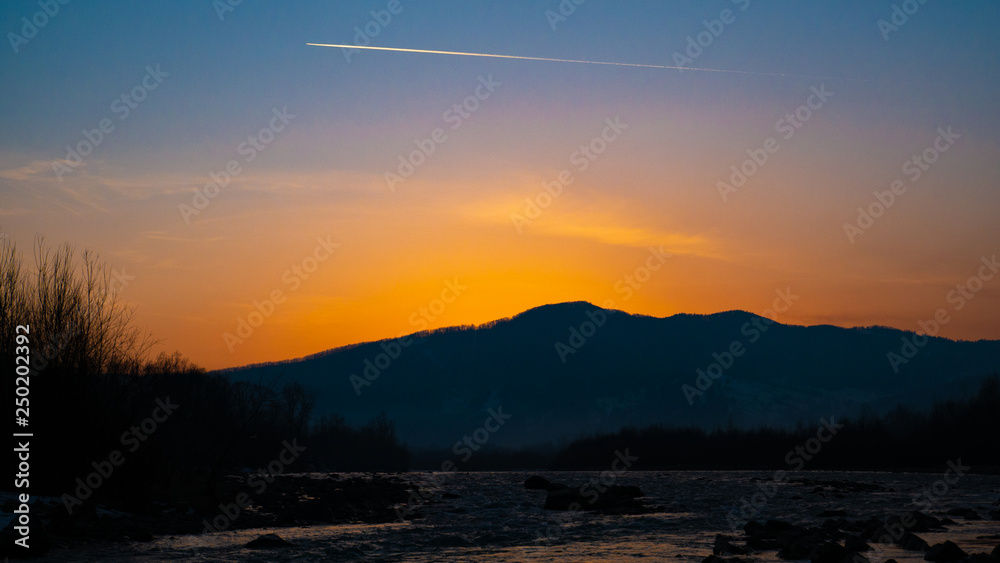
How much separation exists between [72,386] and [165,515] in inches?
234

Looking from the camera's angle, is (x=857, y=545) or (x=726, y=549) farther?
(x=726, y=549)

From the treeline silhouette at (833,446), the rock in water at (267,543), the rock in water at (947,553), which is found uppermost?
the rock in water at (267,543)

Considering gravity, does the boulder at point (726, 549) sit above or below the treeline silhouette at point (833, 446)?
above

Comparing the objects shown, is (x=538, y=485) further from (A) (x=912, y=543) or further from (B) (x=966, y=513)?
(A) (x=912, y=543)

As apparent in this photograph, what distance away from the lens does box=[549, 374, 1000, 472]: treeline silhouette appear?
10925 centimetres

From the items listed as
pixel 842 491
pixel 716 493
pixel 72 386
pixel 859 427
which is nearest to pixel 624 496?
pixel 716 493

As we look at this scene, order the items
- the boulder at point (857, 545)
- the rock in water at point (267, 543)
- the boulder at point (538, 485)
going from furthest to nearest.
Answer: the boulder at point (538, 485) → the rock in water at point (267, 543) → the boulder at point (857, 545)

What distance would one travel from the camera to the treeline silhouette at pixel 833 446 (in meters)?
109

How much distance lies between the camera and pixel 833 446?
4705 inches

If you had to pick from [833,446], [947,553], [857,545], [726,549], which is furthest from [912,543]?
[833,446]

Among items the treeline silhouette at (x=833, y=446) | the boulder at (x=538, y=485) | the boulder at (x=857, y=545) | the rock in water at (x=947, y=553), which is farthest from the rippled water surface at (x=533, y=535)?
the treeline silhouette at (x=833, y=446)

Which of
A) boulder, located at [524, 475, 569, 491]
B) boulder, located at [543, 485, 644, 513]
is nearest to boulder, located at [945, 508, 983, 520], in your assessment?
boulder, located at [543, 485, 644, 513]

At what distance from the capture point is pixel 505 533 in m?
30.8

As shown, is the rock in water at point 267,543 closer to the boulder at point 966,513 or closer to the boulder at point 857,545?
the boulder at point 857,545
